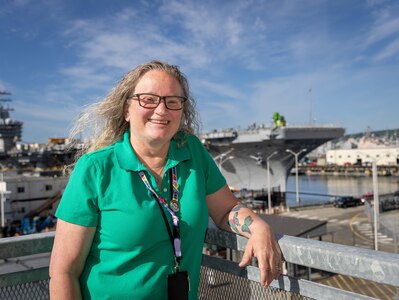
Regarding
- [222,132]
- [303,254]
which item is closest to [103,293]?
[303,254]

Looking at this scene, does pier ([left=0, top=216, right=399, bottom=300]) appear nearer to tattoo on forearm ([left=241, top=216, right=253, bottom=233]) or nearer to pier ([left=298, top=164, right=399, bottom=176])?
tattoo on forearm ([left=241, top=216, right=253, bottom=233])

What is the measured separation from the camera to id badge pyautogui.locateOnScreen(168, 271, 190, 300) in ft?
6.27

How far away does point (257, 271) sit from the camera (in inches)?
89.4

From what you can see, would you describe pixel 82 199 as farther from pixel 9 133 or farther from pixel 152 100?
pixel 9 133

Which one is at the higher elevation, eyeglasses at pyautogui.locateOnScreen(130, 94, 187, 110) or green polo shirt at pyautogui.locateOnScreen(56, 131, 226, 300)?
eyeglasses at pyautogui.locateOnScreen(130, 94, 187, 110)

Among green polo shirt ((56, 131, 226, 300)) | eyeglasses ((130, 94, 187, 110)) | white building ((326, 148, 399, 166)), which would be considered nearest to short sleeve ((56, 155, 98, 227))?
green polo shirt ((56, 131, 226, 300))

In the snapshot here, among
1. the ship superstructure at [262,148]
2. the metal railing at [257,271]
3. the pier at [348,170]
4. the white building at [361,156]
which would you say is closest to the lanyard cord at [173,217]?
the metal railing at [257,271]

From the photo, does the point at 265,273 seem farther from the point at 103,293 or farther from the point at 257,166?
the point at 257,166

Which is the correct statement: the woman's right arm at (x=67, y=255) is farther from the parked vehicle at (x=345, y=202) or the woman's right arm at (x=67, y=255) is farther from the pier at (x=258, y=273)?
the parked vehicle at (x=345, y=202)

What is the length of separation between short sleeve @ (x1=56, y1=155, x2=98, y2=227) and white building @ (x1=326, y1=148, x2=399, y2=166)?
92.2 metres

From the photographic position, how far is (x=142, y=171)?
198cm

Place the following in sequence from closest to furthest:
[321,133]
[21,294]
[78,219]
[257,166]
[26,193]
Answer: [78,219] → [21,294] → [26,193] → [321,133] → [257,166]

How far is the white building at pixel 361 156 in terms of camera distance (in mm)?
88950

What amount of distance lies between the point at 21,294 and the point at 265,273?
1.59 metres
